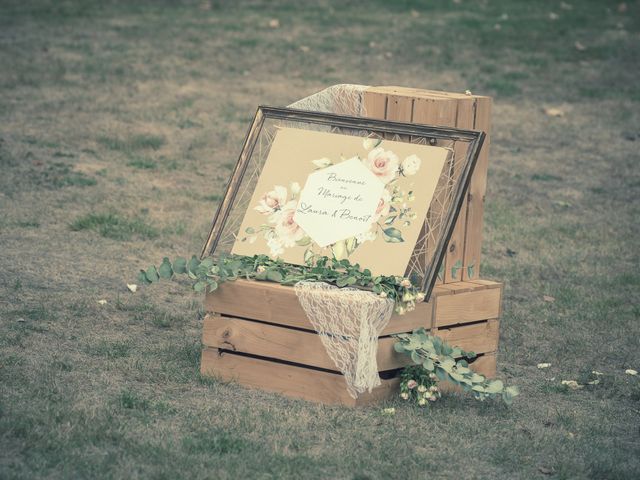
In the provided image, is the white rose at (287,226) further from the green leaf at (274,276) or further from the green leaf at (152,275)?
the green leaf at (152,275)

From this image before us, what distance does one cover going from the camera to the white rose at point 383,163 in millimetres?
4902

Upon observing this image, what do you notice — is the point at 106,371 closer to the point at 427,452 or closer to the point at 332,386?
Result: the point at 332,386

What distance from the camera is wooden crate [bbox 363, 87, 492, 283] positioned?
4.96m

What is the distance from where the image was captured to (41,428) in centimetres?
411

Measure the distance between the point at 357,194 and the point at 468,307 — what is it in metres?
0.72

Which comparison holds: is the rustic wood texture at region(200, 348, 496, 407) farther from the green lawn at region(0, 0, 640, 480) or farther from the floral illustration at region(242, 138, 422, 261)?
the floral illustration at region(242, 138, 422, 261)

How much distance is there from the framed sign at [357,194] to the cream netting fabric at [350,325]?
0.26 meters

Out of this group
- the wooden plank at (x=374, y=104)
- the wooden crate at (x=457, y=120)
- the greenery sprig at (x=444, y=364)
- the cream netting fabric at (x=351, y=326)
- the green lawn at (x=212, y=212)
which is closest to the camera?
the green lawn at (x=212, y=212)

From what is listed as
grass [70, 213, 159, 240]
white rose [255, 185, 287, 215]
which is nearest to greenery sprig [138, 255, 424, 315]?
white rose [255, 185, 287, 215]

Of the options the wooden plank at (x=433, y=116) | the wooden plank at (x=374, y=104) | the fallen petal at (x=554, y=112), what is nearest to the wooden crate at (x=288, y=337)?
the wooden plank at (x=433, y=116)

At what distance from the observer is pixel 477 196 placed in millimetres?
5074

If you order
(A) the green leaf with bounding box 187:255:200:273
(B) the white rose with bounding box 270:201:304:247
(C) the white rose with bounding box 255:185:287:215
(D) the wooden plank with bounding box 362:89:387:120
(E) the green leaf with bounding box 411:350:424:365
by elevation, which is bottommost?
(E) the green leaf with bounding box 411:350:424:365

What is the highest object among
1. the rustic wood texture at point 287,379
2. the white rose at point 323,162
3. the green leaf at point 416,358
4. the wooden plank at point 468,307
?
the white rose at point 323,162

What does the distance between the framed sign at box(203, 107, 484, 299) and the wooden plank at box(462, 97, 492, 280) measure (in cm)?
20
